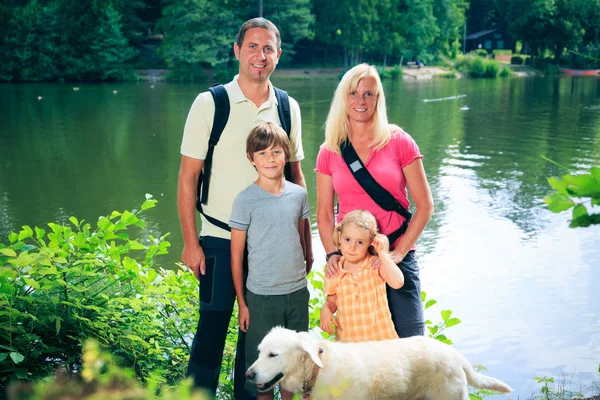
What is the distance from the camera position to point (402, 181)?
10.3 feet

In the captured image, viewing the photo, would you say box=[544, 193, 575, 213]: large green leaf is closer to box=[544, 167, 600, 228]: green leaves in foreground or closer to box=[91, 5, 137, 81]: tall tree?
box=[544, 167, 600, 228]: green leaves in foreground

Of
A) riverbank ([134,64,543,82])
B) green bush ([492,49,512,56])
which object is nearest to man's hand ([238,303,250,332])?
riverbank ([134,64,543,82])

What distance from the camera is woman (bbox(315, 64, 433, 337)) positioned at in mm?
3080

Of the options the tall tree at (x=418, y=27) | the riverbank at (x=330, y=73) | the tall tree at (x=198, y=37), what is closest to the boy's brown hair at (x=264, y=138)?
the tall tree at (x=198, y=37)

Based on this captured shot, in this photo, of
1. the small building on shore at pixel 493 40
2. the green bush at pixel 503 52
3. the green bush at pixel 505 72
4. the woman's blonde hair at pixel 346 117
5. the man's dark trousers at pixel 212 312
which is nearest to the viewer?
the woman's blonde hair at pixel 346 117

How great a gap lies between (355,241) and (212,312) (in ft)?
2.63

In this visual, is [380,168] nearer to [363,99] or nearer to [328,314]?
[363,99]

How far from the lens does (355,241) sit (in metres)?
2.98

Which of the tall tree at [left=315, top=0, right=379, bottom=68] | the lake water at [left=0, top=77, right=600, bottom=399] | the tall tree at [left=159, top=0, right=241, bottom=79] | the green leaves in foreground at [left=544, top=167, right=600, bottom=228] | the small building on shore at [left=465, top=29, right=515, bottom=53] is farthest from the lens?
the small building on shore at [left=465, top=29, right=515, bottom=53]

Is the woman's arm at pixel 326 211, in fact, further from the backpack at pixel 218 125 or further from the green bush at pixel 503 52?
the green bush at pixel 503 52

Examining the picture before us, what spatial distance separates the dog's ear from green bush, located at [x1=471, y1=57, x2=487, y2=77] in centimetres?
5396

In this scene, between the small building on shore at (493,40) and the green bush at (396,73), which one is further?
the small building on shore at (493,40)

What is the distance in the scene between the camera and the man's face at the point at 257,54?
313cm

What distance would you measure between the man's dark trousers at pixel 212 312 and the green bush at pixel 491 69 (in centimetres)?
5337
